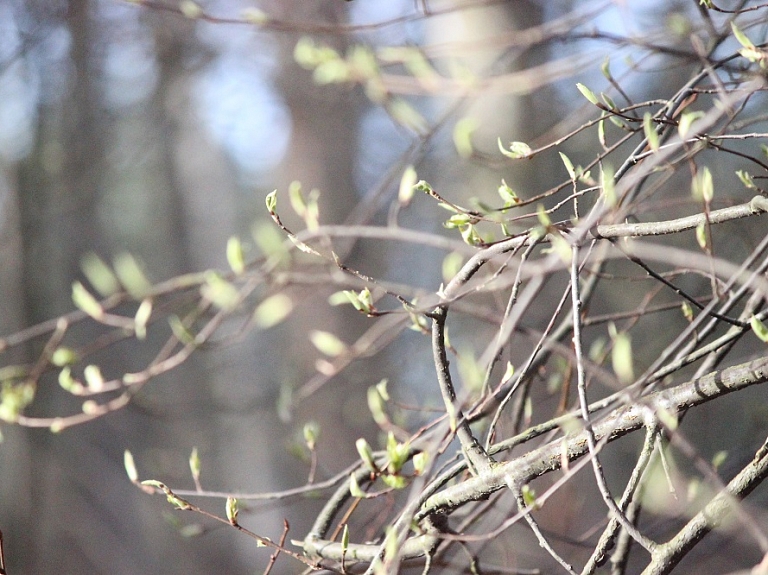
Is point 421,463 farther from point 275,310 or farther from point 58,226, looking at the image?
point 58,226

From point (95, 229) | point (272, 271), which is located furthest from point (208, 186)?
point (272, 271)

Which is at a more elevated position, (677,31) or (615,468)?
(677,31)

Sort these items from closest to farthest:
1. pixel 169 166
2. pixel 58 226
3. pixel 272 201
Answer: pixel 272 201, pixel 58 226, pixel 169 166

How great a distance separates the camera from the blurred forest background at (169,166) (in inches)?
83.4

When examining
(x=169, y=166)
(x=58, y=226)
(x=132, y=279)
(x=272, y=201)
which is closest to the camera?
(x=272, y=201)

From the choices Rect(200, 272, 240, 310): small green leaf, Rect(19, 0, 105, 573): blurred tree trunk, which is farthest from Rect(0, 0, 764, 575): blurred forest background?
Rect(200, 272, 240, 310): small green leaf

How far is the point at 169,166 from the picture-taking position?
16.5 feet

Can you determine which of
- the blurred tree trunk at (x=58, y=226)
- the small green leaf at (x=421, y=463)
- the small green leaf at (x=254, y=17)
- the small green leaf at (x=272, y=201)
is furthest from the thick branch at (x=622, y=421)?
the blurred tree trunk at (x=58, y=226)

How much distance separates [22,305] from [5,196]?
50 cm

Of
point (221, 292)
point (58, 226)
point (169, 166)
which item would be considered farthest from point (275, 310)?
point (169, 166)

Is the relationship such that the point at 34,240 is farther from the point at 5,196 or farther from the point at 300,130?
the point at 300,130

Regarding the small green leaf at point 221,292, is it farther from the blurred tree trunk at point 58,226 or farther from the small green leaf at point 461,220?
the blurred tree trunk at point 58,226

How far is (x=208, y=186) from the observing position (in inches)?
241

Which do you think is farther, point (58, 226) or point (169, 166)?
point (169, 166)
